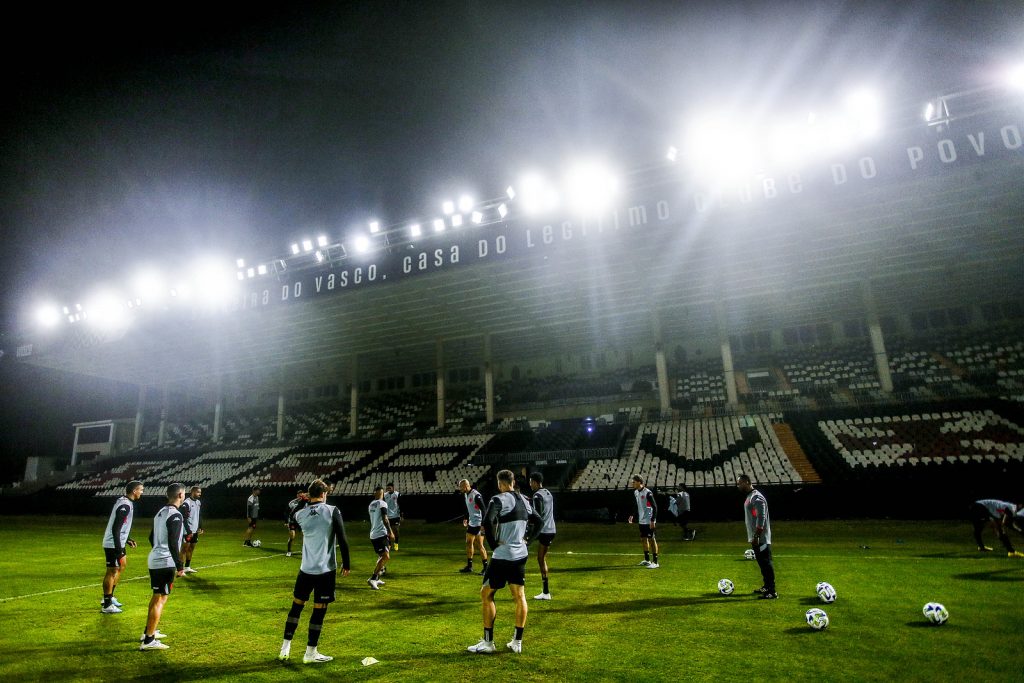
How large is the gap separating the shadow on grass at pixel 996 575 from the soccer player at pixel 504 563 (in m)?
8.68

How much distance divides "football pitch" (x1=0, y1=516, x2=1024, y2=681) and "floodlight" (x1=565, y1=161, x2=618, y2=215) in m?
14.4

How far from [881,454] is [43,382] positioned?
189 ft

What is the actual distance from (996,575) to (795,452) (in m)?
14.9

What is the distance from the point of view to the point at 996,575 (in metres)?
9.30

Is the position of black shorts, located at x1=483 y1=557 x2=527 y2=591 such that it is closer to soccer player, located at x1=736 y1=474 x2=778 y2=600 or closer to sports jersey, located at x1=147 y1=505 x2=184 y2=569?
sports jersey, located at x1=147 y1=505 x2=184 y2=569

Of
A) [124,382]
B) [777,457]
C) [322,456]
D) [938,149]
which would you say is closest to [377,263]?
[322,456]

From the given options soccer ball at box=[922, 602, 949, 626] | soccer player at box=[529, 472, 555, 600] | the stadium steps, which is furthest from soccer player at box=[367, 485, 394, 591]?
the stadium steps

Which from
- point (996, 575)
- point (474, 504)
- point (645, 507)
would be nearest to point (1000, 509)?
point (996, 575)

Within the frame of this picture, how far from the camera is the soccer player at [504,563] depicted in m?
5.79

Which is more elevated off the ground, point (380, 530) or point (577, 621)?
point (380, 530)

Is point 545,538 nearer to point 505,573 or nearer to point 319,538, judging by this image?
point 505,573

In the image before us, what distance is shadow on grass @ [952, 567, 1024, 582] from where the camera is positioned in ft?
29.4

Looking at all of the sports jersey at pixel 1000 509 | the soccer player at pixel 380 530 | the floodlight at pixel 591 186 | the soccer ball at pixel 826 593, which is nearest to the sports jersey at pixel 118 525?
the soccer player at pixel 380 530

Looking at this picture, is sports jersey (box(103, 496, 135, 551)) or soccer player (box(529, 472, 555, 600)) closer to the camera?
sports jersey (box(103, 496, 135, 551))
